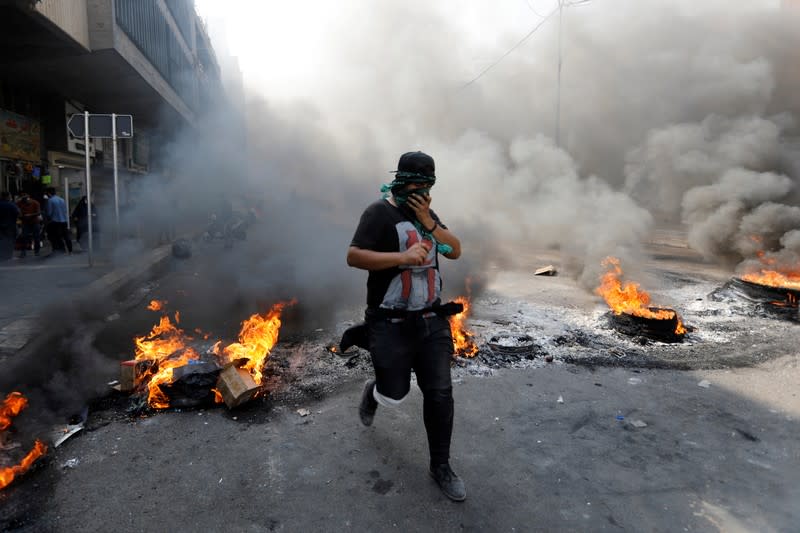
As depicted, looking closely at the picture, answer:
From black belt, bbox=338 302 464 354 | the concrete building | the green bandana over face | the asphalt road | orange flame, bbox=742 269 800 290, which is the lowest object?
the asphalt road

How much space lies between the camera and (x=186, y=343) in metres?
4.25

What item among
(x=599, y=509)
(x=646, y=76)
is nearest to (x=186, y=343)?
(x=599, y=509)

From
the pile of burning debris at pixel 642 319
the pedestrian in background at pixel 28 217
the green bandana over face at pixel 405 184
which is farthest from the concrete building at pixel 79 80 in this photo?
Result: the pile of burning debris at pixel 642 319

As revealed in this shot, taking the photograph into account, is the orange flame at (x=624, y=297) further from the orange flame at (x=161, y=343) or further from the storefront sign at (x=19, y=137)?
the storefront sign at (x=19, y=137)

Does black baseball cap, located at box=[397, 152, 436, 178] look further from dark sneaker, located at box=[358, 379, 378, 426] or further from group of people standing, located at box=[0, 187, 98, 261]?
group of people standing, located at box=[0, 187, 98, 261]

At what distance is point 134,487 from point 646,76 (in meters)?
14.6

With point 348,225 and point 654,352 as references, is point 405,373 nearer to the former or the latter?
point 654,352

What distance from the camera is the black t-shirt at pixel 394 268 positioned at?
2.20 m

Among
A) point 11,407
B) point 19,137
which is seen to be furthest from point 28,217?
point 11,407

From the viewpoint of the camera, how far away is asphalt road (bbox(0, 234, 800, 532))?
199 centimetres

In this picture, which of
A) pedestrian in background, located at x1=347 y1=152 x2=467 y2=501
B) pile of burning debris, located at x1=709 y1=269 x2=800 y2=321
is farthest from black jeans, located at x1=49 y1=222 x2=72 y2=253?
pile of burning debris, located at x1=709 y1=269 x2=800 y2=321

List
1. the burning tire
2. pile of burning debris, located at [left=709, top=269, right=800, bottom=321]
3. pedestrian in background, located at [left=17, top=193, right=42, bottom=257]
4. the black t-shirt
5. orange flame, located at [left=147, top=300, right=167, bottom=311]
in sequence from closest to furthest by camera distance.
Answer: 1. the black t-shirt
2. the burning tire
3. orange flame, located at [left=147, top=300, right=167, bottom=311]
4. pile of burning debris, located at [left=709, top=269, right=800, bottom=321]
5. pedestrian in background, located at [left=17, top=193, right=42, bottom=257]

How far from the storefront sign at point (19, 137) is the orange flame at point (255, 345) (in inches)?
328

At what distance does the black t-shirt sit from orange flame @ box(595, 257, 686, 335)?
3583 millimetres
